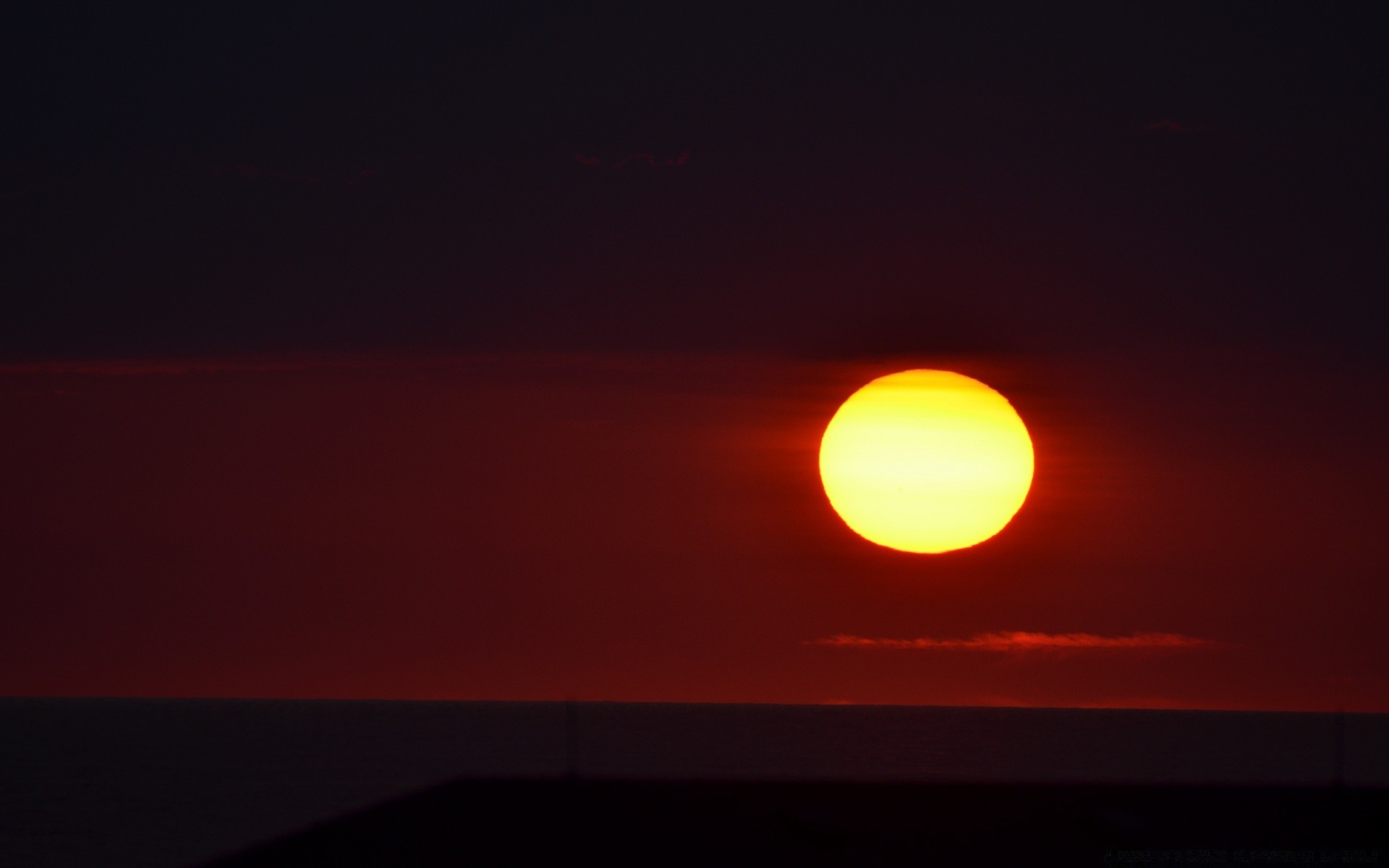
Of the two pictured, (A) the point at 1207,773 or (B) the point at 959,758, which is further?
(B) the point at 959,758

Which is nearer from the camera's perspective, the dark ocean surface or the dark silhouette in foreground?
the dark silhouette in foreground

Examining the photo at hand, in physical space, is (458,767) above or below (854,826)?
above

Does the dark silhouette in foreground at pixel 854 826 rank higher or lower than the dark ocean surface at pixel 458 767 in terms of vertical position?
lower

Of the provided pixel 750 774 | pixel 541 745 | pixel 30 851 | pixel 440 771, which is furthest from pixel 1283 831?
pixel 541 745

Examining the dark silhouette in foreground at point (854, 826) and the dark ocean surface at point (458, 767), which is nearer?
the dark silhouette in foreground at point (854, 826)

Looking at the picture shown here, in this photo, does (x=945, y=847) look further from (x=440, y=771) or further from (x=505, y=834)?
(x=440, y=771)

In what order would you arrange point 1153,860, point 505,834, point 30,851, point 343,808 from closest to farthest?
point 1153,860 < point 505,834 < point 30,851 < point 343,808

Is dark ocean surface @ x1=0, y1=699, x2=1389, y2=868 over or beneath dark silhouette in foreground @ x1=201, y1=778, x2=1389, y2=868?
over

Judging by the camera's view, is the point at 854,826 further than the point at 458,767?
No
